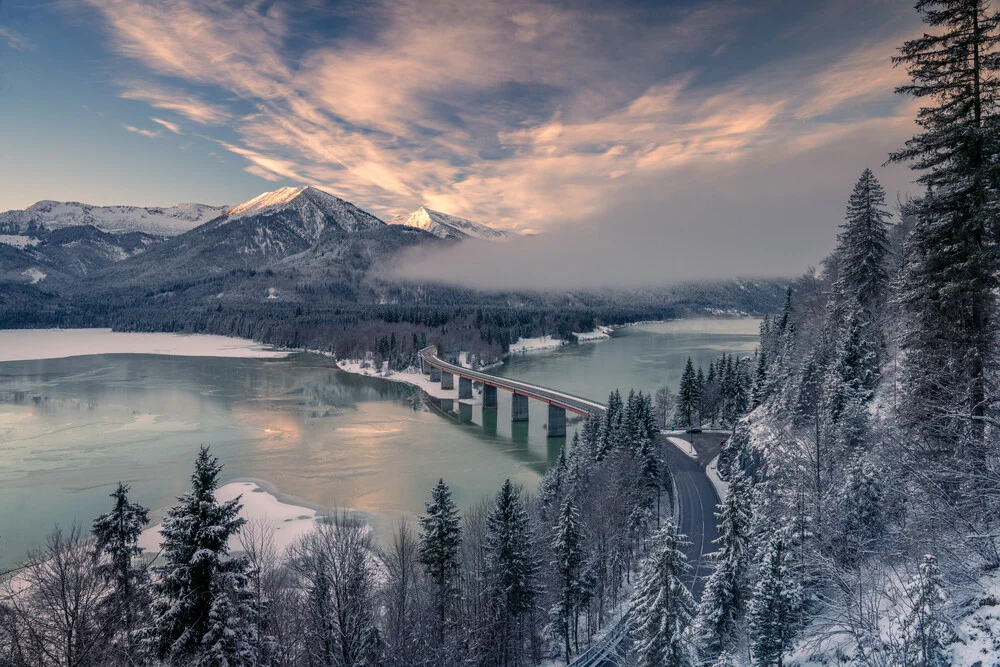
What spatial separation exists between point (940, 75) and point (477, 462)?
123 feet

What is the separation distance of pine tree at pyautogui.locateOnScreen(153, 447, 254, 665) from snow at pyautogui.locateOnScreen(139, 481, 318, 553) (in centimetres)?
1501

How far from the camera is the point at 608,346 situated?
134000 millimetres

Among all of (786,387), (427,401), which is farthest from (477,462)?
(427,401)

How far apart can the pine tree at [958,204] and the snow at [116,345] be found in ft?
380

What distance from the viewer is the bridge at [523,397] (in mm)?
52500

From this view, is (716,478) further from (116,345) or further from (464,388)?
(116,345)

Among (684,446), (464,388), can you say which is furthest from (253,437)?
(684,446)

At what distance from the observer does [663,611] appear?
1474cm

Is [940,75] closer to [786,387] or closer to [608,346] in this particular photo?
[786,387]

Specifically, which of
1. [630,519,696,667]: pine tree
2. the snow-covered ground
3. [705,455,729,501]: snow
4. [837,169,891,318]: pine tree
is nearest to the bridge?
[705,455,729,501]: snow

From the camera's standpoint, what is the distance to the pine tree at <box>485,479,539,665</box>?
19.2 metres

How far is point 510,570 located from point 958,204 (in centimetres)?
1728

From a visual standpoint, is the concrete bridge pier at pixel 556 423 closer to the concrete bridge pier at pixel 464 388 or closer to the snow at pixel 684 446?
the snow at pixel 684 446

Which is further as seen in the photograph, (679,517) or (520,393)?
(520,393)
